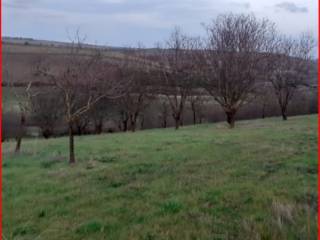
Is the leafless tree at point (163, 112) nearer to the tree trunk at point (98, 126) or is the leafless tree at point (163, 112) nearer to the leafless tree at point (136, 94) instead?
the leafless tree at point (136, 94)

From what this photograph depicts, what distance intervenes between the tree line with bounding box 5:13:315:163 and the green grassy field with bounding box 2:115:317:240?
13.1 meters

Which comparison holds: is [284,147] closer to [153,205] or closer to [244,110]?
[153,205]

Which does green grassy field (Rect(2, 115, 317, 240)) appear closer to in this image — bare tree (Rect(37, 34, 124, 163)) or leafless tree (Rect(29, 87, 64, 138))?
bare tree (Rect(37, 34, 124, 163))

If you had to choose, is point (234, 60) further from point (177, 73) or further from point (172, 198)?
point (172, 198)

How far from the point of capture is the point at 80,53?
17.1 metres

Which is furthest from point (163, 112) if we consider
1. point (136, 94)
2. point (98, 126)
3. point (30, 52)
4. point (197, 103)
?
point (30, 52)

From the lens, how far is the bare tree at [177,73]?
39.2 m

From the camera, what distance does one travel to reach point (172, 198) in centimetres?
753

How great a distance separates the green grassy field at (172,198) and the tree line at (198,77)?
13.1m

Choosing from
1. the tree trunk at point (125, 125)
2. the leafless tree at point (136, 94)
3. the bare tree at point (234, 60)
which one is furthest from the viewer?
the tree trunk at point (125, 125)

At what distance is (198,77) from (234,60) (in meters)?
4.12

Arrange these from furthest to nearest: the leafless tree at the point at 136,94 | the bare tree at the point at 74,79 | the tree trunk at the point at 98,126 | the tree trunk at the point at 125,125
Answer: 1. the tree trunk at the point at 125,125
2. the leafless tree at the point at 136,94
3. the tree trunk at the point at 98,126
4. the bare tree at the point at 74,79

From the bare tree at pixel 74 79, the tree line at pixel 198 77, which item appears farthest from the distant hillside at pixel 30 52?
Answer: the bare tree at pixel 74 79

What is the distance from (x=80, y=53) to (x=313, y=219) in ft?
42.5
